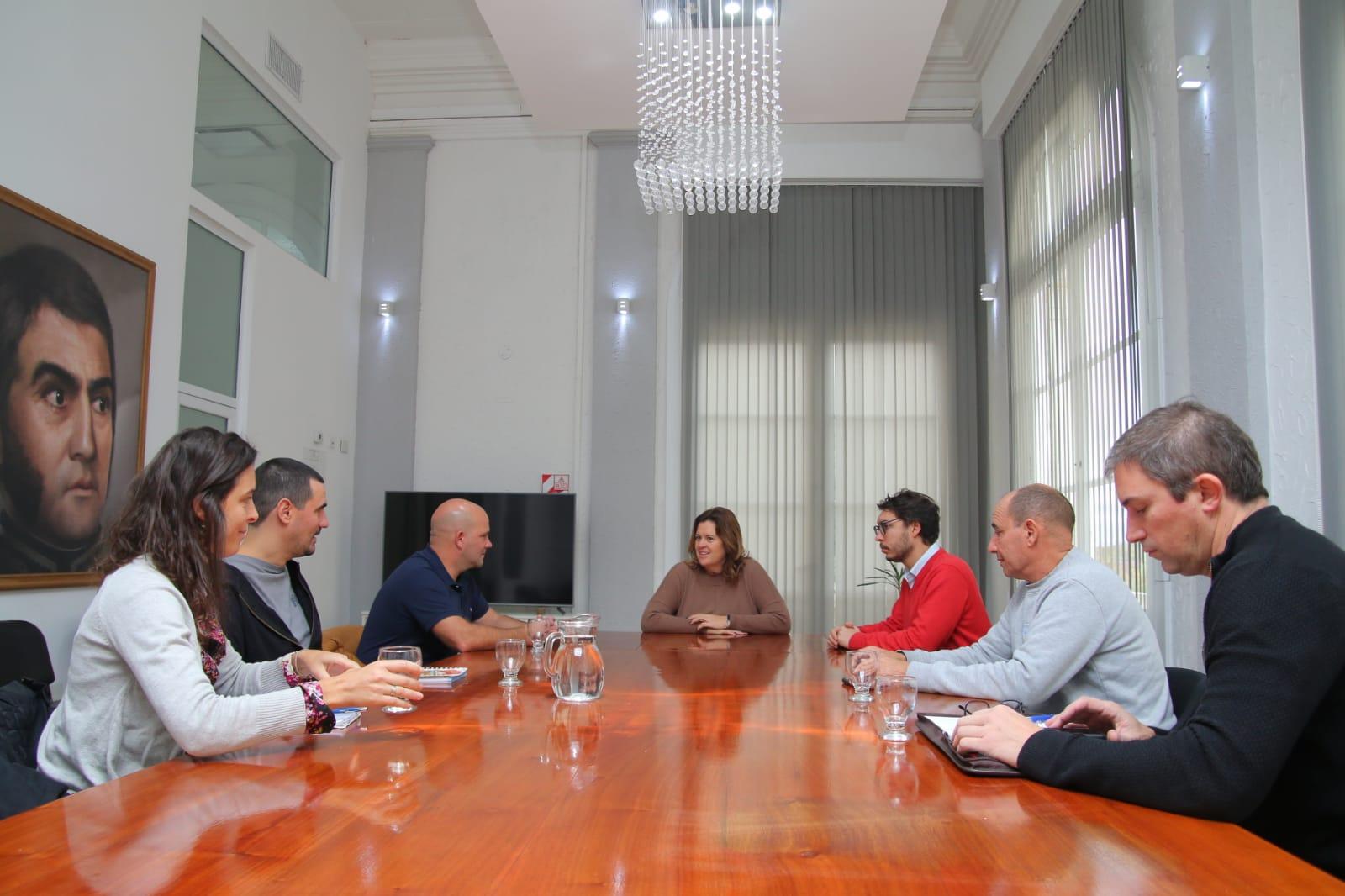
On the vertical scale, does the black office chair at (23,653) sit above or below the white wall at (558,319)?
below

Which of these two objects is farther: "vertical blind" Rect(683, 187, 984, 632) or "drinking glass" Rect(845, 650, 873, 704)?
"vertical blind" Rect(683, 187, 984, 632)

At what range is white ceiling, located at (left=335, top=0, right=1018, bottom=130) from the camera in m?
5.09

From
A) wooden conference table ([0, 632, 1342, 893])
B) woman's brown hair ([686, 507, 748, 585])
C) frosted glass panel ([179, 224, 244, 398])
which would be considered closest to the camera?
wooden conference table ([0, 632, 1342, 893])

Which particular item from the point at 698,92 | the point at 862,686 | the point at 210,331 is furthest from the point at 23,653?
the point at 698,92

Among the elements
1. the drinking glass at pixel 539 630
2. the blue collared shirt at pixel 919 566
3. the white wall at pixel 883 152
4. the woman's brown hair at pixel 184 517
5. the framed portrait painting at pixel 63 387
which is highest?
the white wall at pixel 883 152

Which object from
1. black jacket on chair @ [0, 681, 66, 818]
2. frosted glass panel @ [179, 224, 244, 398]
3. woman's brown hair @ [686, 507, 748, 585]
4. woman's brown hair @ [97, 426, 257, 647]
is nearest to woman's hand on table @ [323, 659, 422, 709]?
woman's brown hair @ [97, 426, 257, 647]

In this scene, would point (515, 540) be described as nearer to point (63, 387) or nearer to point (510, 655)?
point (63, 387)

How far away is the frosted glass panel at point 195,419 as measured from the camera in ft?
16.3

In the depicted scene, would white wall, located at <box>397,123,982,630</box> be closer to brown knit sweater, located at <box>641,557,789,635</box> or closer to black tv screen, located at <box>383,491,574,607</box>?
black tv screen, located at <box>383,491,574,607</box>

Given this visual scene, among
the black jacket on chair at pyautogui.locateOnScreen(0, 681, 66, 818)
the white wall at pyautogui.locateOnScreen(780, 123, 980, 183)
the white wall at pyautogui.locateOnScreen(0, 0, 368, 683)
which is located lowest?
the black jacket on chair at pyautogui.locateOnScreen(0, 681, 66, 818)

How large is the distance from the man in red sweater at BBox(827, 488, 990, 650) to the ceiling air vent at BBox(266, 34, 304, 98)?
15.2ft

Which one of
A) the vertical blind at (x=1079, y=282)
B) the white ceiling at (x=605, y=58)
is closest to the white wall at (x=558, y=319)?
the white ceiling at (x=605, y=58)

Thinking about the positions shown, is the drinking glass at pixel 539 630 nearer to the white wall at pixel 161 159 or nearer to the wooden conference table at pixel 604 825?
the wooden conference table at pixel 604 825

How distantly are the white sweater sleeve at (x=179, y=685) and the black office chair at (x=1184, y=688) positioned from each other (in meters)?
1.94
